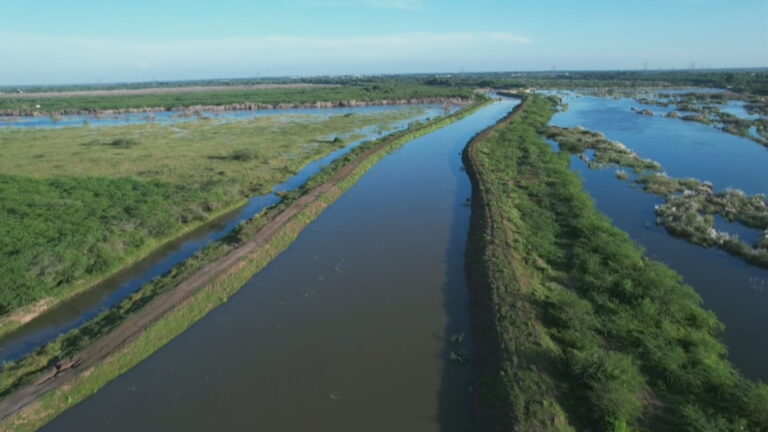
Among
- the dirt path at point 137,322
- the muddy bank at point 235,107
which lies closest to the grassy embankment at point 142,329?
the dirt path at point 137,322

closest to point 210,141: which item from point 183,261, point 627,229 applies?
point 183,261

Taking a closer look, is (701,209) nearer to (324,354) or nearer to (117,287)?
(324,354)

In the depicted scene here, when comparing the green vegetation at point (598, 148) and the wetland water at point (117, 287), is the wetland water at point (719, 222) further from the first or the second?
the wetland water at point (117, 287)

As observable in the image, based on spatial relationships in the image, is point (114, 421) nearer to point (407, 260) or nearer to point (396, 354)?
point (396, 354)

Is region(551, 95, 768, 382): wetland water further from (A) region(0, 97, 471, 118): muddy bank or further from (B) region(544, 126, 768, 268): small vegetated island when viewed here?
(A) region(0, 97, 471, 118): muddy bank

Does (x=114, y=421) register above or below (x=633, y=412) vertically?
below

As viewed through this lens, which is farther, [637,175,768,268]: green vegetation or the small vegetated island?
the small vegetated island

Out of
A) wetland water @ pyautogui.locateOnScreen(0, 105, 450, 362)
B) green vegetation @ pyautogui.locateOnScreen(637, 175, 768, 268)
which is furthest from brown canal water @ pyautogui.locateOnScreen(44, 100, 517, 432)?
green vegetation @ pyautogui.locateOnScreen(637, 175, 768, 268)
